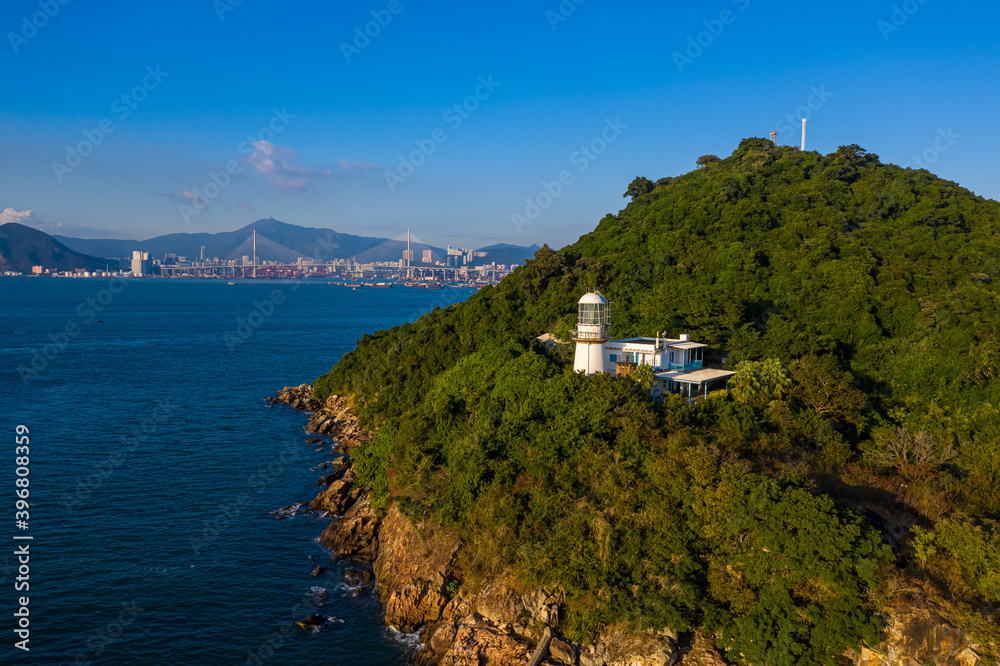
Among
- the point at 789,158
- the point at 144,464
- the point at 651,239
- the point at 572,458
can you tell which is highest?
the point at 789,158

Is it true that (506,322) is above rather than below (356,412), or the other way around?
above

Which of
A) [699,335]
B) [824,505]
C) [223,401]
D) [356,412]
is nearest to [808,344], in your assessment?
[699,335]

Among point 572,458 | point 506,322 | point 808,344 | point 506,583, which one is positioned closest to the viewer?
point 506,583

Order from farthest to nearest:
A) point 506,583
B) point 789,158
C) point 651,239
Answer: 1. point 789,158
2. point 651,239
3. point 506,583

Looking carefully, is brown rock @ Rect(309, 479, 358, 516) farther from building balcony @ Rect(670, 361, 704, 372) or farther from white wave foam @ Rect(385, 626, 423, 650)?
building balcony @ Rect(670, 361, 704, 372)

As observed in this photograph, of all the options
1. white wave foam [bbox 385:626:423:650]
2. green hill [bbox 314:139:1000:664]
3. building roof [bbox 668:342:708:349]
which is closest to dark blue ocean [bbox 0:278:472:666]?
white wave foam [bbox 385:626:423:650]

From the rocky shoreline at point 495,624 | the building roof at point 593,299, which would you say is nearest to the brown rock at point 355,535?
the rocky shoreline at point 495,624

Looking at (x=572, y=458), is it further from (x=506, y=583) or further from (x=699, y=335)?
(x=699, y=335)
